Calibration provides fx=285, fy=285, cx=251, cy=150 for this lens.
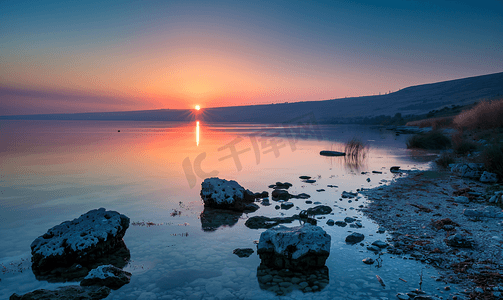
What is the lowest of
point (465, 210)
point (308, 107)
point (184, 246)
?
point (184, 246)

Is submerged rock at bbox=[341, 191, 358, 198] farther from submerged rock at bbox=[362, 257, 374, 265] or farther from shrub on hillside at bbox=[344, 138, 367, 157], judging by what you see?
shrub on hillside at bbox=[344, 138, 367, 157]

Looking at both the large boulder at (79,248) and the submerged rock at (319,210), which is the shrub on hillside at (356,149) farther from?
the large boulder at (79,248)

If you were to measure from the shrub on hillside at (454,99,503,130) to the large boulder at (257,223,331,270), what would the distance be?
22273 mm

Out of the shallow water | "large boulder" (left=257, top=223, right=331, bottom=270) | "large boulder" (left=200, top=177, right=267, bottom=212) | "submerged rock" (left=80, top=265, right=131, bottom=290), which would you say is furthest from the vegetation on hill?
"submerged rock" (left=80, top=265, right=131, bottom=290)

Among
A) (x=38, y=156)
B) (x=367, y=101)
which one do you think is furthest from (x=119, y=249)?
(x=367, y=101)

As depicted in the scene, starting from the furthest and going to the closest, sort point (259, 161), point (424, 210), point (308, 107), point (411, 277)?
point (308, 107), point (259, 161), point (424, 210), point (411, 277)

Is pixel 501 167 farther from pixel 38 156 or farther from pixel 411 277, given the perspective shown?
pixel 38 156

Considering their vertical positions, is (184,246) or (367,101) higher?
(367,101)

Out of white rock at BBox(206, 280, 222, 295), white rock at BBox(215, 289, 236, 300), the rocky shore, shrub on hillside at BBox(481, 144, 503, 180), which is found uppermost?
shrub on hillside at BBox(481, 144, 503, 180)

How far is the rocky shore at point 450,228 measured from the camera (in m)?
4.53

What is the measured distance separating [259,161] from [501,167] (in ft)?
40.0

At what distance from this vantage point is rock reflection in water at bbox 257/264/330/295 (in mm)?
4556

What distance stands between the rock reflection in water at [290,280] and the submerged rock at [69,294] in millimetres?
2504

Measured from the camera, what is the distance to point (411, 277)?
4.66 m
